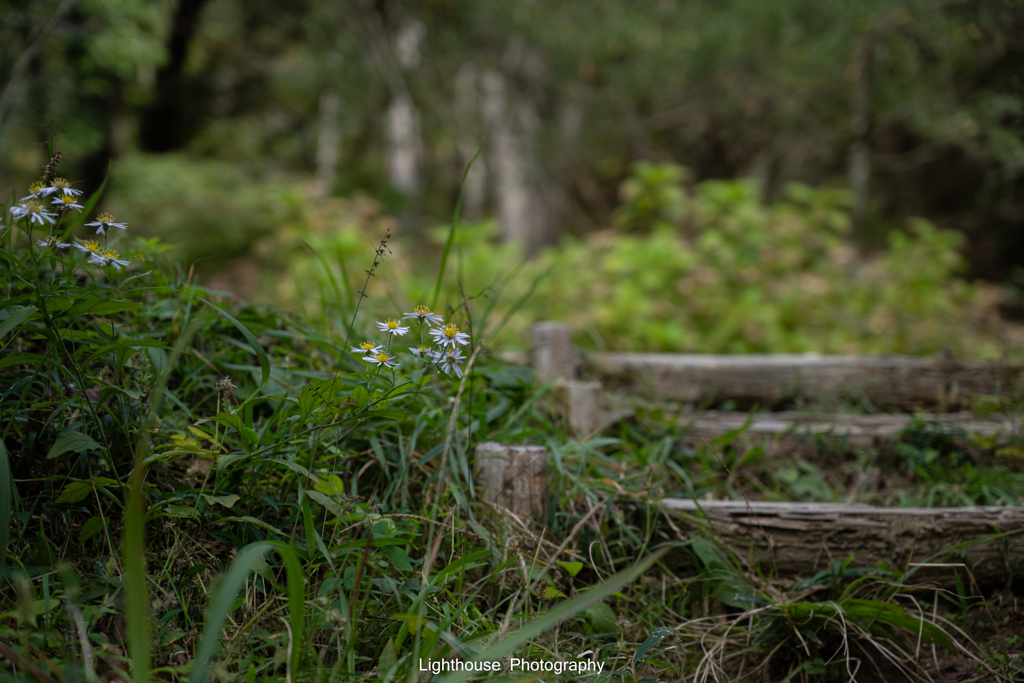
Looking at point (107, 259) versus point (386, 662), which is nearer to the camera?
point (386, 662)

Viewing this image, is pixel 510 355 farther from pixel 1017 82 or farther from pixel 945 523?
pixel 1017 82

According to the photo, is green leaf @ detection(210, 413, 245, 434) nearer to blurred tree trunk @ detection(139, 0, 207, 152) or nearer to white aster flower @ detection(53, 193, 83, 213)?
white aster flower @ detection(53, 193, 83, 213)

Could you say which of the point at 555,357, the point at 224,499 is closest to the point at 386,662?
the point at 224,499

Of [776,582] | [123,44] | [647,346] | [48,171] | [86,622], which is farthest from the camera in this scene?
[123,44]

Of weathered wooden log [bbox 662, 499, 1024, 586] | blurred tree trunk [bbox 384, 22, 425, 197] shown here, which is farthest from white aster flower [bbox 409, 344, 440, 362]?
blurred tree trunk [bbox 384, 22, 425, 197]

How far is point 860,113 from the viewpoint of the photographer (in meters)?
5.50

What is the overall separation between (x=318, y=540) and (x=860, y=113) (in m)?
6.37

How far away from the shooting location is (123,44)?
4.10 m

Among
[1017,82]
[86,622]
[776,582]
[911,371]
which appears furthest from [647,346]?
[86,622]

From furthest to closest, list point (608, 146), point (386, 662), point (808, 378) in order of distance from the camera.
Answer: point (608, 146) → point (808, 378) → point (386, 662)

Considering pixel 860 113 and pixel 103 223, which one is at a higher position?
pixel 860 113

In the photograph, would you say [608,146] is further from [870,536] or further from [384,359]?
[384,359]

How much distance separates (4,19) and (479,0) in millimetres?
4215

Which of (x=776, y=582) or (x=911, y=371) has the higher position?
(x=911, y=371)
